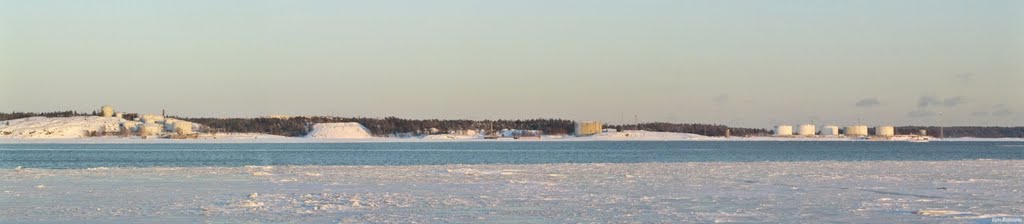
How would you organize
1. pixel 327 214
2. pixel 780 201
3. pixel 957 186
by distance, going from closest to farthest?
pixel 327 214
pixel 780 201
pixel 957 186

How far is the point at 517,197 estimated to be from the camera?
21.7m

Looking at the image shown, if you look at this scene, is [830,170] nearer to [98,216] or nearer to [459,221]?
[459,221]

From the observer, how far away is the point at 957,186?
24.4 metres

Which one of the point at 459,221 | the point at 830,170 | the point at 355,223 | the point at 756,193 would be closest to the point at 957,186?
the point at 756,193

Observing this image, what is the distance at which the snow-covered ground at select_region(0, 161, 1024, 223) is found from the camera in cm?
1758

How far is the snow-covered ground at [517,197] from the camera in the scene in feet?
57.7

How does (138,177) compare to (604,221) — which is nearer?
(604,221)

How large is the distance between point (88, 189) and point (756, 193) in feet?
48.2

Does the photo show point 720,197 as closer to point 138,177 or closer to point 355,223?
point 355,223

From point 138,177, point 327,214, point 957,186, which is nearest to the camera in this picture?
point 327,214

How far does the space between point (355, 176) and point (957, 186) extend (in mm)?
15581

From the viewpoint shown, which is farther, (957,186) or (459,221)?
(957,186)

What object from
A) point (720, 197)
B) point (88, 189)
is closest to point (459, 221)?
point (720, 197)

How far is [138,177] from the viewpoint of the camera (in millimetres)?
29547
